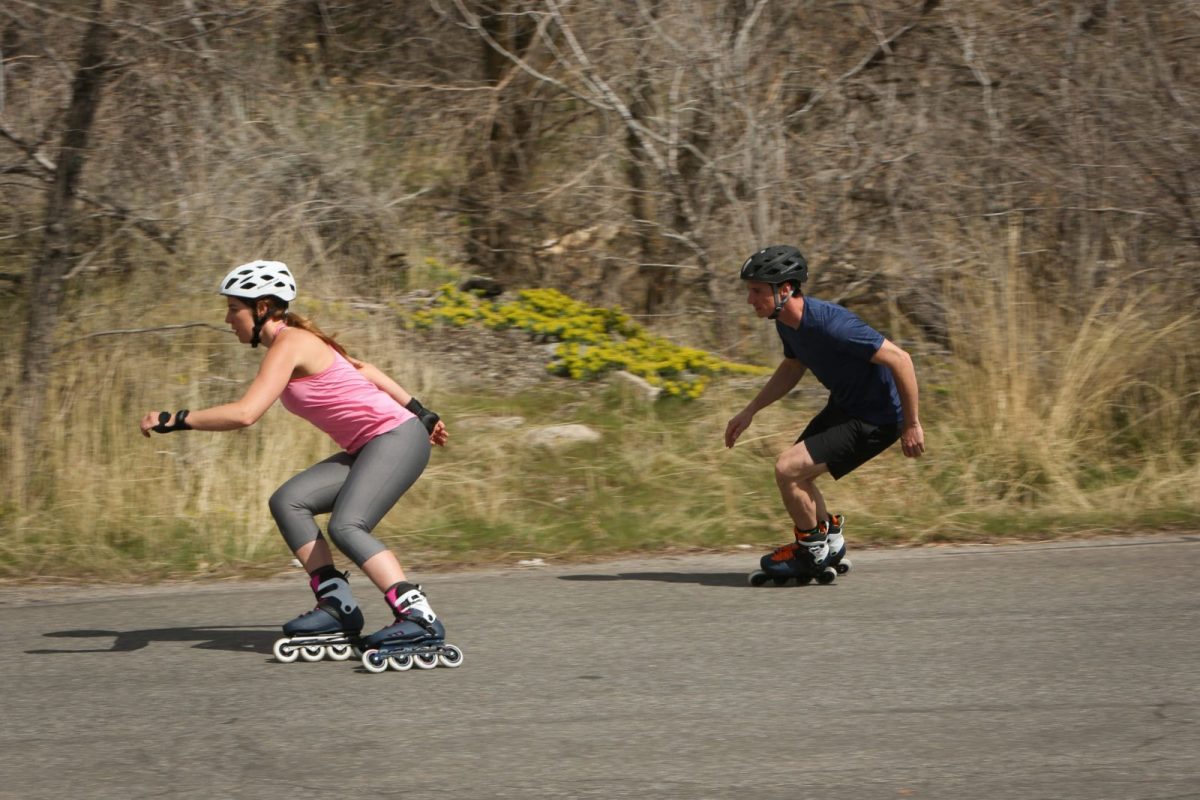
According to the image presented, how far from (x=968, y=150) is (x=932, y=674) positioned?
742 centimetres

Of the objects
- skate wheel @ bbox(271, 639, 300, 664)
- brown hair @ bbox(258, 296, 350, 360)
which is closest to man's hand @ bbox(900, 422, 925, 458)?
brown hair @ bbox(258, 296, 350, 360)

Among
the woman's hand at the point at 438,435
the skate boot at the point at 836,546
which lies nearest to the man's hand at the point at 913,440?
the skate boot at the point at 836,546

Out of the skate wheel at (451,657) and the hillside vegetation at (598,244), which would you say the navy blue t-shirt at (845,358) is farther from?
the skate wheel at (451,657)

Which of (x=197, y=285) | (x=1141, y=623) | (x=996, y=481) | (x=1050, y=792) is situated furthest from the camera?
(x=197, y=285)

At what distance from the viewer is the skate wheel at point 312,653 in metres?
5.89

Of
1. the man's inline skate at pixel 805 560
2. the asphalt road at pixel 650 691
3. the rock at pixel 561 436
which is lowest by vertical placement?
the asphalt road at pixel 650 691

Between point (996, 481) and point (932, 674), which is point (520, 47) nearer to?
point (996, 481)

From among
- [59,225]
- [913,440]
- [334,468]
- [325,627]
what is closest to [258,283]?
[334,468]

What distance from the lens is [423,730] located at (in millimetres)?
4922

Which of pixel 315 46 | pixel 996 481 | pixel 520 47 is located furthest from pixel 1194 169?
pixel 315 46

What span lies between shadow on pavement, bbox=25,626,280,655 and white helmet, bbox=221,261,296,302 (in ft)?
5.10

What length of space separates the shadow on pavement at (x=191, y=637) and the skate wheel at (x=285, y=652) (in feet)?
0.69

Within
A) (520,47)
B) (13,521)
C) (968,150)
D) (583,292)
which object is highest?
Result: (520,47)

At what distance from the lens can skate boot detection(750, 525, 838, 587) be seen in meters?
7.08
